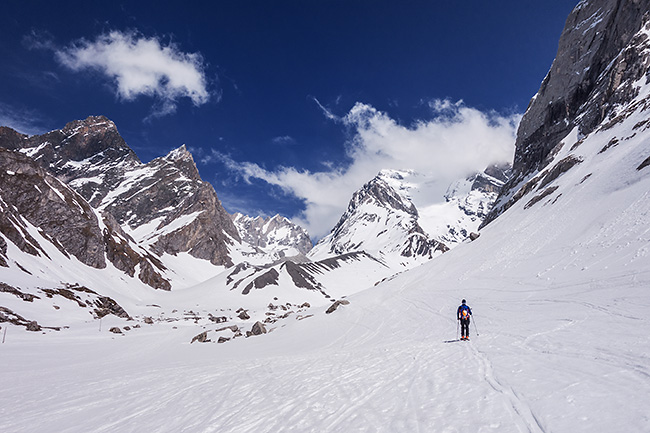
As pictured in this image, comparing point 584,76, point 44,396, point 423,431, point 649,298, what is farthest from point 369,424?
point 584,76

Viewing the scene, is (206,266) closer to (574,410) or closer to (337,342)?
(337,342)

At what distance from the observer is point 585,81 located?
6894cm

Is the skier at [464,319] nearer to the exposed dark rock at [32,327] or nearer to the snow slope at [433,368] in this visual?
the snow slope at [433,368]

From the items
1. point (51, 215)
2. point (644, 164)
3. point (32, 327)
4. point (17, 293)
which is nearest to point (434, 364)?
point (644, 164)

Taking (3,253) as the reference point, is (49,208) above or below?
above

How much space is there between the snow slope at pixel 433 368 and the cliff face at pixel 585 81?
128 ft

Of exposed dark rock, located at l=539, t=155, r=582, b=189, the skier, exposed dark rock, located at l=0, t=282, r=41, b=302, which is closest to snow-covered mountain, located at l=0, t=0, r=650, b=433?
exposed dark rock, located at l=0, t=282, r=41, b=302

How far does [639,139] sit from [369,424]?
4606cm

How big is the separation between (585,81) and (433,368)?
292 feet

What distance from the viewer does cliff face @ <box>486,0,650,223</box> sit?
53.3 meters

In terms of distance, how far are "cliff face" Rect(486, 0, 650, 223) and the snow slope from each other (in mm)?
38896

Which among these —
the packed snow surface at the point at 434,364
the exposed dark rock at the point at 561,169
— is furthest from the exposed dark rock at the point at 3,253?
the exposed dark rock at the point at 561,169

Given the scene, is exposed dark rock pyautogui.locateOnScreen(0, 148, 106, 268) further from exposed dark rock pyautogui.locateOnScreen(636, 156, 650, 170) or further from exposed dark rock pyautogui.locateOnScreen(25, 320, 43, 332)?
exposed dark rock pyautogui.locateOnScreen(636, 156, 650, 170)

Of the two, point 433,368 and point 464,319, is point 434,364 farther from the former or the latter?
point 464,319
